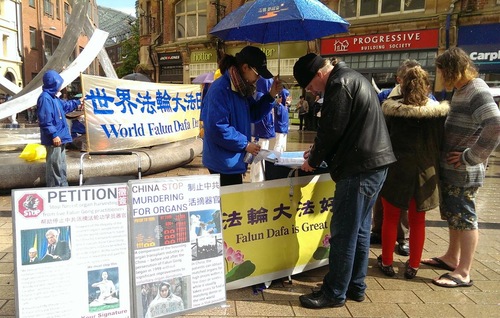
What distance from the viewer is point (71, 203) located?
2.28 meters

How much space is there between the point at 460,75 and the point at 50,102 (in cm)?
476

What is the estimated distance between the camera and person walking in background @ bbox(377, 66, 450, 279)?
3.27m

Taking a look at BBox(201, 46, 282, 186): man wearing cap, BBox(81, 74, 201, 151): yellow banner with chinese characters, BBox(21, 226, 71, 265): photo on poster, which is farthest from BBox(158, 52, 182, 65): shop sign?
BBox(21, 226, 71, 265): photo on poster

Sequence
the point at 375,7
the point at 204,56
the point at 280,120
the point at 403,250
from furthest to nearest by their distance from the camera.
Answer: the point at 204,56
the point at 375,7
the point at 280,120
the point at 403,250

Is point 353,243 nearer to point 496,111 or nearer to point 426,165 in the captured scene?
point 426,165

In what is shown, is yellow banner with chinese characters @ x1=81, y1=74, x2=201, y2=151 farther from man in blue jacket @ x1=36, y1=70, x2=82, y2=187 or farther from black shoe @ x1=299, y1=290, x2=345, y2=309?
black shoe @ x1=299, y1=290, x2=345, y2=309

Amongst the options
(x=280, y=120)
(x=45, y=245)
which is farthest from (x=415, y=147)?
(x=280, y=120)

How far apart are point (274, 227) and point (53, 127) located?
356 cm

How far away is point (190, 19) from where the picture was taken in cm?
2548

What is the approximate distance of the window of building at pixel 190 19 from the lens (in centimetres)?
2478

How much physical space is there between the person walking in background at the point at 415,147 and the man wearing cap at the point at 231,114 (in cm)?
117

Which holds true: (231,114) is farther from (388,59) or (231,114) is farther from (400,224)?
(388,59)

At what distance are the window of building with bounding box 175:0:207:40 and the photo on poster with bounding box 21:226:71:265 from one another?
24.0 m

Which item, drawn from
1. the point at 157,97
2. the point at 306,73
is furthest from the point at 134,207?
the point at 157,97
